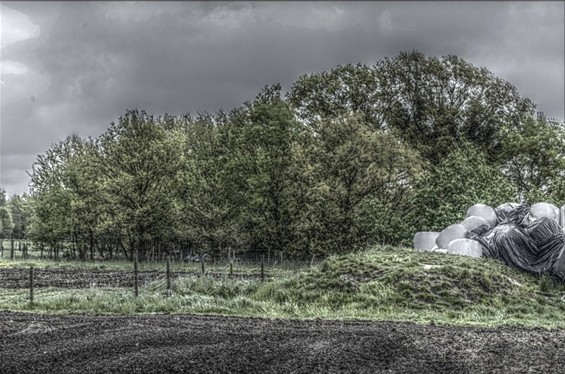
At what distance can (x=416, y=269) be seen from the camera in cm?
2144

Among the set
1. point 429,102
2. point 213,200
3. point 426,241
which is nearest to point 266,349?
point 426,241

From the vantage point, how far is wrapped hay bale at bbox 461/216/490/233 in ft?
90.8

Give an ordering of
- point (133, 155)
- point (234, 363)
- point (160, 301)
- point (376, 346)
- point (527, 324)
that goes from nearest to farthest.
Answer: point (234, 363)
point (376, 346)
point (527, 324)
point (160, 301)
point (133, 155)

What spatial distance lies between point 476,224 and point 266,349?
60.7ft

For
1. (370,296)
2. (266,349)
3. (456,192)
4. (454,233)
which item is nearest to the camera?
(266,349)

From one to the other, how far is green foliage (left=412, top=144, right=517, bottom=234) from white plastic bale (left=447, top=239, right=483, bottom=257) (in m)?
9.20

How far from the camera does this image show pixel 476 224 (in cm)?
2792

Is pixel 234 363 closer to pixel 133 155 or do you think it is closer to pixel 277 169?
pixel 277 169

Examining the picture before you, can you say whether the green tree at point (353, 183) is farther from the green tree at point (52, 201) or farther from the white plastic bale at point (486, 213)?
the green tree at point (52, 201)

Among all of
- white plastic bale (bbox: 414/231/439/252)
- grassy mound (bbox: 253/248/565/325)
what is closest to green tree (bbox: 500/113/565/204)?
white plastic bale (bbox: 414/231/439/252)

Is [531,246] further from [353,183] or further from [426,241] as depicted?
[353,183]

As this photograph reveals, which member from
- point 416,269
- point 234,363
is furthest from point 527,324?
point 234,363

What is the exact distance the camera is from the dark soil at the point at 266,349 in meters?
10.5

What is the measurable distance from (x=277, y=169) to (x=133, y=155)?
37.8ft
